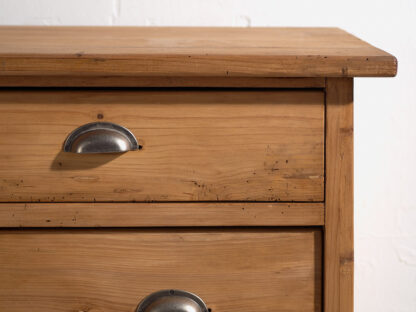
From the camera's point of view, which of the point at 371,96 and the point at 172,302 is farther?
the point at 371,96

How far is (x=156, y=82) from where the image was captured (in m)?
0.63

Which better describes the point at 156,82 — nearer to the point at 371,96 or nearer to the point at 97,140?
the point at 97,140

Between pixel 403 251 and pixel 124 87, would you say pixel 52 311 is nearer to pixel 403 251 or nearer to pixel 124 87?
pixel 124 87

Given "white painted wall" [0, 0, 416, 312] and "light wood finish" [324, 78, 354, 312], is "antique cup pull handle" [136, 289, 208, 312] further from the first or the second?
"white painted wall" [0, 0, 416, 312]

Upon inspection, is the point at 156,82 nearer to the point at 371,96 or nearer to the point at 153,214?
the point at 153,214

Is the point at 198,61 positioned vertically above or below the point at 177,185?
above

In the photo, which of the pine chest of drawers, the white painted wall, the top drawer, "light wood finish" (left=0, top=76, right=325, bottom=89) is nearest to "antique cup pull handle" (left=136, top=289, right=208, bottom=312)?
the pine chest of drawers

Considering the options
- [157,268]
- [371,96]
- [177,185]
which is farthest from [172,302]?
[371,96]

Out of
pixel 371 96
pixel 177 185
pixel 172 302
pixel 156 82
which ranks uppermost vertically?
pixel 371 96

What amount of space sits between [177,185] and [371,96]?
0.65 m

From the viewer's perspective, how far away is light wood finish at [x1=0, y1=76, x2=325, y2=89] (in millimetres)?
627

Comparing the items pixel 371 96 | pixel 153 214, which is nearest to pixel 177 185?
pixel 153 214

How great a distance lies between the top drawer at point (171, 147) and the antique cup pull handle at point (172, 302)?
12 cm

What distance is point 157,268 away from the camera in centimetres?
67
